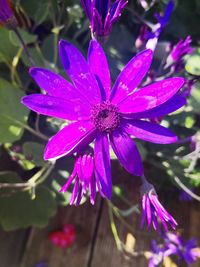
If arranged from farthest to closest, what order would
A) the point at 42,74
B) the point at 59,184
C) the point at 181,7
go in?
the point at 181,7 < the point at 59,184 < the point at 42,74

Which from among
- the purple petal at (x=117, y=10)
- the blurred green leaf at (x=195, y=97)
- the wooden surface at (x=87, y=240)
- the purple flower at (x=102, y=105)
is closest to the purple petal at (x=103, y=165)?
the purple flower at (x=102, y=105)

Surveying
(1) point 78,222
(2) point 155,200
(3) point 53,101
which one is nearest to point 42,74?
(3) point 53,101

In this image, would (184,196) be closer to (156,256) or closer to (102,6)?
(156,256)

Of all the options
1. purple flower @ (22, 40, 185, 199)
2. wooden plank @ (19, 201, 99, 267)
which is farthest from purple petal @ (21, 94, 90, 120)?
wooden plank @ (19, 201, 99, 267)

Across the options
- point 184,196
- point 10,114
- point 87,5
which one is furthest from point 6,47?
point 184,196

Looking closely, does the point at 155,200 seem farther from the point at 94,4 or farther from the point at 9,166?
the point at 9,166
